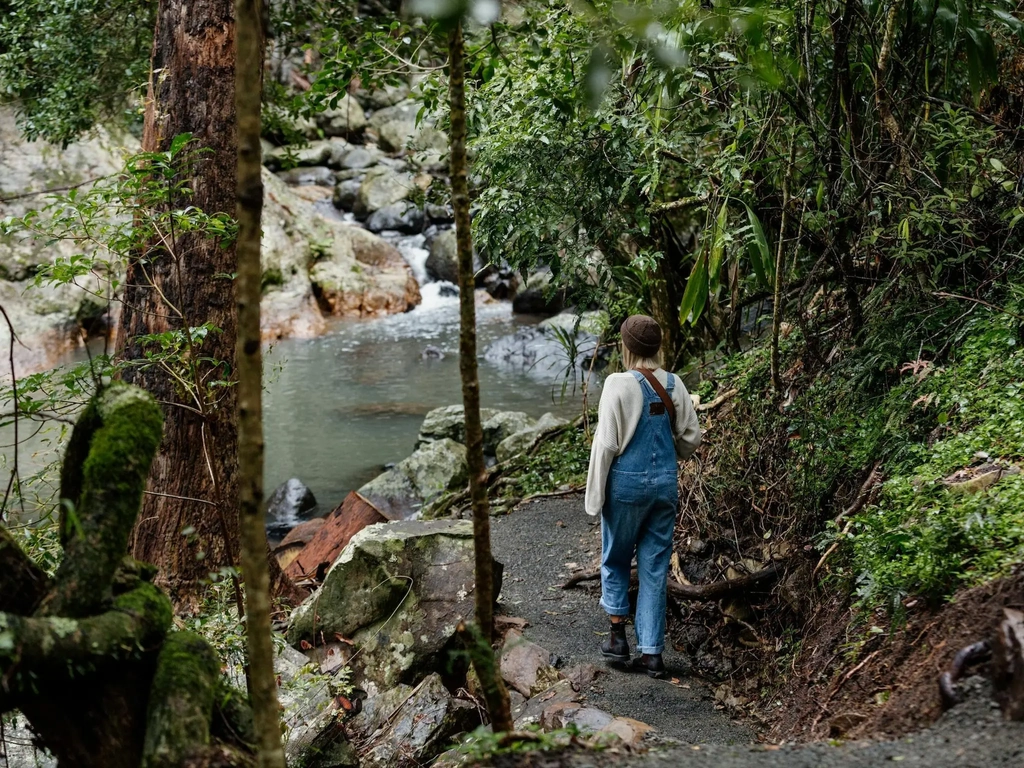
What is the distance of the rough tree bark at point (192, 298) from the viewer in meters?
5.07

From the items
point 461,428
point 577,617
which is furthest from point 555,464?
point 577,617

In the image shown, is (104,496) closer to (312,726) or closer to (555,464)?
(312,726)

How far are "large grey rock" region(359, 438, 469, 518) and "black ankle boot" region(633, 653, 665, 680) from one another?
484 centimetres

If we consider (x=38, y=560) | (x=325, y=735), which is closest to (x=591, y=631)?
(x=325, y=735)

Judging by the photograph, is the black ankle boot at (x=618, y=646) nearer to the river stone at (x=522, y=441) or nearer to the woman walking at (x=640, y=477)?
the woman walking at (x=640, y=477)

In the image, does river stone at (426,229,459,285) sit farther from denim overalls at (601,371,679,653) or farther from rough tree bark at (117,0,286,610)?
denim overalls at (601,371,679,653)

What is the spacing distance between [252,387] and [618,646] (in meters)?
3.32

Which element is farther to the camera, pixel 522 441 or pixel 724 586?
pixel 522 441

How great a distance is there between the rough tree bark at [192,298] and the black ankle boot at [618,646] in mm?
2189

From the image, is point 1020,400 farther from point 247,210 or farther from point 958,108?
point 247,210

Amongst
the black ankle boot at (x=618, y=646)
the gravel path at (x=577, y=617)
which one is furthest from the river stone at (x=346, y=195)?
the black ankle boot at (x=618, y=646)

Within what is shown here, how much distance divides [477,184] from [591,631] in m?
4.21

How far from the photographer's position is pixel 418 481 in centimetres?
988

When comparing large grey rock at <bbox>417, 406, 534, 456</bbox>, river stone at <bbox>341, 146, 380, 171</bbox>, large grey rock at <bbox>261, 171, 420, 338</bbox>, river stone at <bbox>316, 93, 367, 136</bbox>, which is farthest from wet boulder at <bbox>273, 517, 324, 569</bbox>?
river stone at <bbox>316, 93, 367, 136</bbox>
